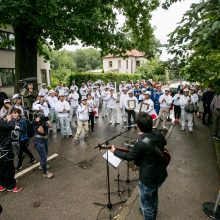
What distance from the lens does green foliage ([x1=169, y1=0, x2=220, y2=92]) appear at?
318 centimetres

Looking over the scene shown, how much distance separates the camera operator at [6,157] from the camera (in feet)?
18.2

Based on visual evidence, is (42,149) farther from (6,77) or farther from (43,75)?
(43,75)

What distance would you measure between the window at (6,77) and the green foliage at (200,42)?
751 inches

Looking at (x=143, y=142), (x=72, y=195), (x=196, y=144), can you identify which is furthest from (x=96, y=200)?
(x=196, y=144)

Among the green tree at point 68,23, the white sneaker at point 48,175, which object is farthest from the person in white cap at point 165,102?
the white sneaker at point 48,175

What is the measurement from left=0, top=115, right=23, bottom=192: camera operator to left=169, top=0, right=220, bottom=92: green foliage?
14.0 feet

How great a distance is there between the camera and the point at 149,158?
3.69m

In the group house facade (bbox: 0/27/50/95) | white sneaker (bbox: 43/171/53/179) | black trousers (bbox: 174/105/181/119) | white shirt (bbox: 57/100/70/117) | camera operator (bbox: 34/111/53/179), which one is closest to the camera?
camera operator (bbox: 34/111/53/179)

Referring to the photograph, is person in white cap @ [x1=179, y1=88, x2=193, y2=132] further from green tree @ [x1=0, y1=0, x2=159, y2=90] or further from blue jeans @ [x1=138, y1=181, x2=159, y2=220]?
blue jeans @ [x1=138, y1=181, x2=159, y2=220]

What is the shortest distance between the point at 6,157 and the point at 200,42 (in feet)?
16.7

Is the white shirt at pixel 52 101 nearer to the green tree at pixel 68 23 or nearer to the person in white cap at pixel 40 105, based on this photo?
the person in white cap at pixel 40 105

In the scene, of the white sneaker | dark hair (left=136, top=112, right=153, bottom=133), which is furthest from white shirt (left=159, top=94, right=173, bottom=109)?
dark hair (left=136, top=112, right=153, bottom=133)

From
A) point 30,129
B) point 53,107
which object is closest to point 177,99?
point 53,107

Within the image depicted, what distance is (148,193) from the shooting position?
3883 millimetres
